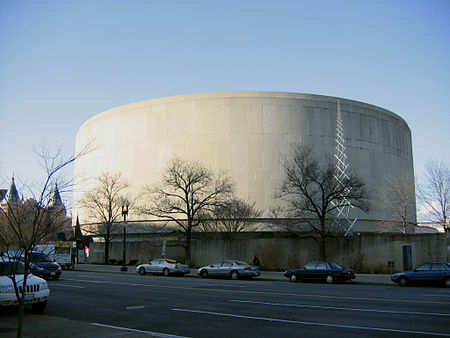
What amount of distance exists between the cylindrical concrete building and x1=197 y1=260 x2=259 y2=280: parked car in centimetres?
→ 2885

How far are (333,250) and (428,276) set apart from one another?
11.6 m

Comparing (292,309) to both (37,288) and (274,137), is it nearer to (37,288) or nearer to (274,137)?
(37,288)

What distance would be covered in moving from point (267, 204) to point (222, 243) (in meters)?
20.3

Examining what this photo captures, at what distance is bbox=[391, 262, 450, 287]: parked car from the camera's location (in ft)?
76.9

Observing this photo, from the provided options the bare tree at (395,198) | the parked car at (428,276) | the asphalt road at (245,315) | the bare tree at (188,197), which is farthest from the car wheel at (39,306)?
the bare tree at (395,198)

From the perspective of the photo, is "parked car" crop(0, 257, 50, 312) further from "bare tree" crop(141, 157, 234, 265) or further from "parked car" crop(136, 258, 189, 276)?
"bare tree" crop(141, 157, 234, 265)

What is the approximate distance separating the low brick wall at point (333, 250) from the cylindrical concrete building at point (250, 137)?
19535 mm

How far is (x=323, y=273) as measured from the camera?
27.1 meters

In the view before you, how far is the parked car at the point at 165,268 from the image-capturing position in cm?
3428

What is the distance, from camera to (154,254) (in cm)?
4634

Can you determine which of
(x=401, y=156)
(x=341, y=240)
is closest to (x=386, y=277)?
(x=341, y=240)

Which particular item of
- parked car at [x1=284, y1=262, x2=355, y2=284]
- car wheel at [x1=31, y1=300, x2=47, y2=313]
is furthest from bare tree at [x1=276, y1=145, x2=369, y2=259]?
car wheel at [x1=31, y1=300, x2=47, y2=313]

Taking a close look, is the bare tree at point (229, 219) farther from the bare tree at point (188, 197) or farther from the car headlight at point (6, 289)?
the car headlight at point (6, 289)

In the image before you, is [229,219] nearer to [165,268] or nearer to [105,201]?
[165,268]
